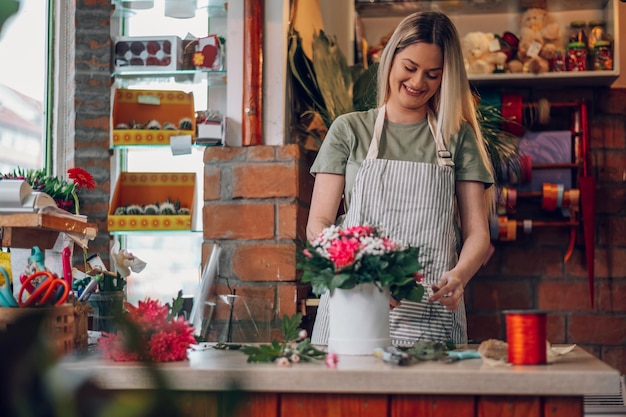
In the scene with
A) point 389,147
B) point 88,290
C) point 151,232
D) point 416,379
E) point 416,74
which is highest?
point 416,74

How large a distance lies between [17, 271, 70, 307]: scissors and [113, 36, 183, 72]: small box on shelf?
1.71 meters

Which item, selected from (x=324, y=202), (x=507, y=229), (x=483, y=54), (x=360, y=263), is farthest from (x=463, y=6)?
(x=360, y=263)

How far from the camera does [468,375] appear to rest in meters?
1.34

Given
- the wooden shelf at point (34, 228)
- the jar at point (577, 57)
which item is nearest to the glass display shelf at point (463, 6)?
the jar at point (577, 57)

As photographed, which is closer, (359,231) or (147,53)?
(359,231)

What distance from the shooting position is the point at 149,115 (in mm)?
3227

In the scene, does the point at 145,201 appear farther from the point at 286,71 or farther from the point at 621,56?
the point at 621,56

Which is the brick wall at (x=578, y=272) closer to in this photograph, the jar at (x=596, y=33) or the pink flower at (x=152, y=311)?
the jar at (x=596, y=33)

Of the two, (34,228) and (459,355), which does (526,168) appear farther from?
(34,228)

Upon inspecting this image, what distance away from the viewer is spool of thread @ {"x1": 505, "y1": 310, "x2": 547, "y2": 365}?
142 cm

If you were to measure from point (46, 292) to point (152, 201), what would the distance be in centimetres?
175

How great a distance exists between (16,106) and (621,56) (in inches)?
103

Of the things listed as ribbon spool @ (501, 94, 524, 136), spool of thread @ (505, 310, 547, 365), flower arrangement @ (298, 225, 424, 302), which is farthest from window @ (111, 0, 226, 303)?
spool of thread @ (505, 310, 547, 365)

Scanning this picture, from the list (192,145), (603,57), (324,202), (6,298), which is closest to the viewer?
(6,298)
